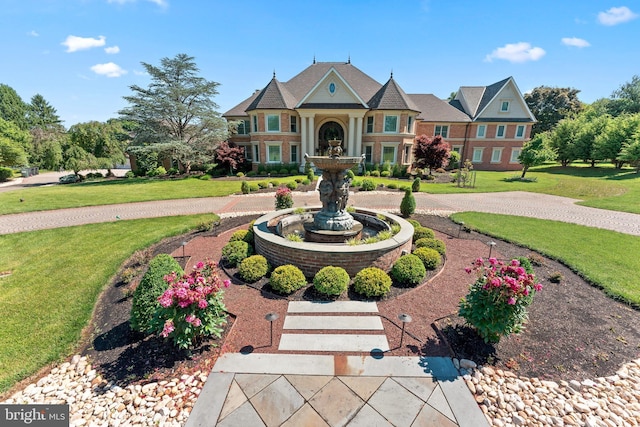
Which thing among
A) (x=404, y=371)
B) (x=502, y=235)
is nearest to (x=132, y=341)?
(x=404, y=371)

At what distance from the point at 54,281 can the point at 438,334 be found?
32.8ft

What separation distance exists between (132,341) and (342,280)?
4.42 meters

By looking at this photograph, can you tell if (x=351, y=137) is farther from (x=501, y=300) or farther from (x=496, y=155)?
(x=501, y=300)

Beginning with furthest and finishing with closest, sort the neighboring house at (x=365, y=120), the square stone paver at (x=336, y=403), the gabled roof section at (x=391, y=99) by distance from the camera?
the neighboring house at (x=365, y=120) → the gabled roof section at (x=391, y=99) → the square stone paver at (x=336, y=403)

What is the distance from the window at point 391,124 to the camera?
28422 millimetres

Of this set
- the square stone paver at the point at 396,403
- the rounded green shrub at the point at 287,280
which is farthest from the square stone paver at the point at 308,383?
the rounded green shrub at the point at 287,280

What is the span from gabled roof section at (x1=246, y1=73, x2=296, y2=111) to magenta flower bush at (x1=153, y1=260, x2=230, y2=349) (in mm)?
26567

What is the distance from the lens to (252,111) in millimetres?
28766

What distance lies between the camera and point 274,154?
29.7m

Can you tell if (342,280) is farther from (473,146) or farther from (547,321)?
(473,146)

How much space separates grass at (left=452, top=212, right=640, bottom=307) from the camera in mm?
7211

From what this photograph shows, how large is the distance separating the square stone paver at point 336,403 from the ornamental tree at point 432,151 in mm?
26834

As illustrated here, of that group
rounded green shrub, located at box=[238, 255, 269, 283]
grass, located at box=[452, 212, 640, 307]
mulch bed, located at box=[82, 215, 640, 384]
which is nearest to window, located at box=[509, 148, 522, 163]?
grass, located at box=[452, 212, 640, 307]

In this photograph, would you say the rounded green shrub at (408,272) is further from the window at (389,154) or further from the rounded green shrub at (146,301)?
the window at (389,154)
